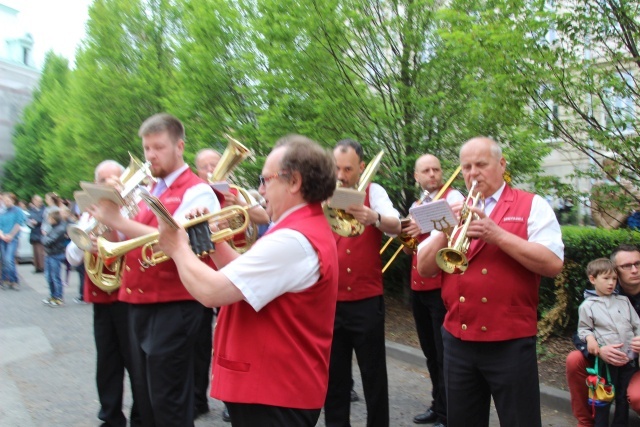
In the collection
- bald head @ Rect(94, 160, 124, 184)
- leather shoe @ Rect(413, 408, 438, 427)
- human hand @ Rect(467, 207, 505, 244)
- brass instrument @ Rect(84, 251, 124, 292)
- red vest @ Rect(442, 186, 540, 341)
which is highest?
bald head @ Rect(94, 160, 124, 184)

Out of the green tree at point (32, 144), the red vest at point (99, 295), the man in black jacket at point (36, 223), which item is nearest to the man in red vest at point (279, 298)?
the red vest at point (99, 295)

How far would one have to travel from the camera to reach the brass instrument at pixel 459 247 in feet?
11.1

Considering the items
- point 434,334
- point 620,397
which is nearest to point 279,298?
point 434,334

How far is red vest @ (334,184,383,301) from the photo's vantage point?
179 inches

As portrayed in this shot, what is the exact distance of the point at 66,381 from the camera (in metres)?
6.66

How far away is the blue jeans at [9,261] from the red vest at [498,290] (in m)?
12.6

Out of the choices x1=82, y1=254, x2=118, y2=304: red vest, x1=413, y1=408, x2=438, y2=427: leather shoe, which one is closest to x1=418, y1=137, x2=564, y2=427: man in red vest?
x1=413, y1=408, x2=438, y2=427: leather shoe

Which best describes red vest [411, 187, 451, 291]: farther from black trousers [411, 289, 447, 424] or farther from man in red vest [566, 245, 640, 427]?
man in red vest [566, 245, 640, 427]

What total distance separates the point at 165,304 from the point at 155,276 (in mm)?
181

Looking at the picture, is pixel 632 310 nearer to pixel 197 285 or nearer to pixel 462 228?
pixel 462 228

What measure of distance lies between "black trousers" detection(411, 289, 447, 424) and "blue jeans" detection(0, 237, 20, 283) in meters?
11.0

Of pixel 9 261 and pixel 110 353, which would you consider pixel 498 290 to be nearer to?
pixel 110 353

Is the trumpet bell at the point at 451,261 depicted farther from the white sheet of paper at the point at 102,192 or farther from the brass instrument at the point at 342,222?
the white sheet of paper at the point at 102,192

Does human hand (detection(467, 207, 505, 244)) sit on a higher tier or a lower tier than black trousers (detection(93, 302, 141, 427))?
higher
